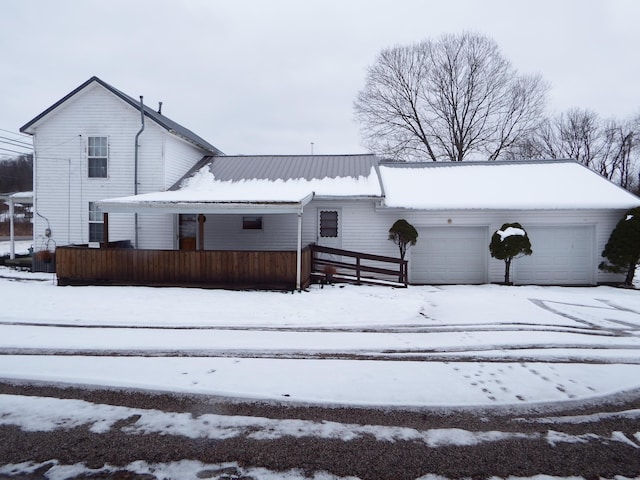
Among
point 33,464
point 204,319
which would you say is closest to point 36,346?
point 204,319

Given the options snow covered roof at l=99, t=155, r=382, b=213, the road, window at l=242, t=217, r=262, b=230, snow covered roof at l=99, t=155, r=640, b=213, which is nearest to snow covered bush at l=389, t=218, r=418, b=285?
snow covered roof at l=99, t=155, r=640, b=213

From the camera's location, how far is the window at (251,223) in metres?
15.7

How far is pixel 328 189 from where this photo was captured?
49.5ft

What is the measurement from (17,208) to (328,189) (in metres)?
63.8

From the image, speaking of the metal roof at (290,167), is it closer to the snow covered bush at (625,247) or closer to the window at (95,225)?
the window at (95,225)

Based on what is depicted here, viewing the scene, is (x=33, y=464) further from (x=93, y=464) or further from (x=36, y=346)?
(x=36, y=346)

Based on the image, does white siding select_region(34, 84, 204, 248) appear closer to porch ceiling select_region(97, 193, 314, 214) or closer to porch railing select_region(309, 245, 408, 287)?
porch ceiling select_region(97, 193, 314, 214)

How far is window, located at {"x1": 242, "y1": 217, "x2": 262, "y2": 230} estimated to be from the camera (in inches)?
618

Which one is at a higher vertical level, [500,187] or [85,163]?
[85,163]

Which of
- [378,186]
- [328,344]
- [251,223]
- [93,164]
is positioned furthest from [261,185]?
[328,344]

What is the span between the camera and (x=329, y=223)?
15359 millimetres

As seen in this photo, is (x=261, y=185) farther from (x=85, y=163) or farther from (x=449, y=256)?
(x=449, y=256)

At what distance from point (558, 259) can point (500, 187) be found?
349 cm

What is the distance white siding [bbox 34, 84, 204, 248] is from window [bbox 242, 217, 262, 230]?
2881 mm
